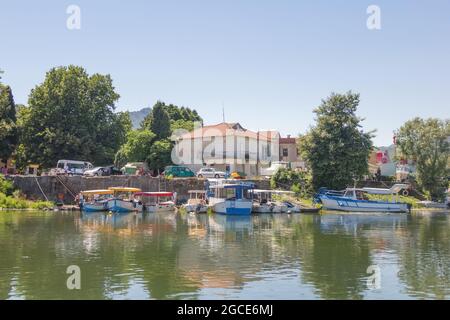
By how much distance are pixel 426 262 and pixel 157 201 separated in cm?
4246

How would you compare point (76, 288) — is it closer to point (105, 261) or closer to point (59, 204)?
point (105, 261)

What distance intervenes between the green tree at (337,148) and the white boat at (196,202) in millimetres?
14333

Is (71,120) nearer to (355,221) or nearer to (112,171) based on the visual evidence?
(112,171)

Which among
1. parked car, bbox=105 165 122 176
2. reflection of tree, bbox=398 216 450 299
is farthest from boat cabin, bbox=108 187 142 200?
reflection of tree, bbox=398 216 450 299

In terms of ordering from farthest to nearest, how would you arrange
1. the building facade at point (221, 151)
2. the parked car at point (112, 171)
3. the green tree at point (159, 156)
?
the building facade at point (221, 151) < the green tree at point (159, 156) < the parked car at point (112, 171)

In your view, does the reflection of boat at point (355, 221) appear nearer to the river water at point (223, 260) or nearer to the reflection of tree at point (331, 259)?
the river water at point (223, 260)

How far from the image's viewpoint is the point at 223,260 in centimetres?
2705

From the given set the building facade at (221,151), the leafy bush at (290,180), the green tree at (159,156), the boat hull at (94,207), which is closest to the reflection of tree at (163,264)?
the boat hull at (94,207)

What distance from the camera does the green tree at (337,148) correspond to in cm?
6706

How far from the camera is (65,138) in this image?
70.0 meters

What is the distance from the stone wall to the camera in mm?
64750

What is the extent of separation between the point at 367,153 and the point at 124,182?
3084 centimetres

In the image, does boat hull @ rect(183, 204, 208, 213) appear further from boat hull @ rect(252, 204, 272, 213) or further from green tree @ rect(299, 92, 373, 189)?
green tree @ rect(299, 92, 373, 189)
